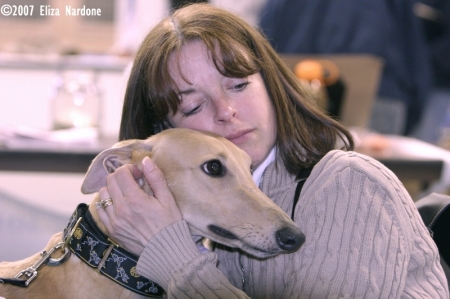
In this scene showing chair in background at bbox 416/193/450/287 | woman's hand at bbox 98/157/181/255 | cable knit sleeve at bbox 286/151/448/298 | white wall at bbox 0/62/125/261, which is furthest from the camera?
white wall at bbox 0/62/125/261

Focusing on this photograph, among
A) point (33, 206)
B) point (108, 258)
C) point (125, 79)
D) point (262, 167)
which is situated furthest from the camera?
point (33, 206)

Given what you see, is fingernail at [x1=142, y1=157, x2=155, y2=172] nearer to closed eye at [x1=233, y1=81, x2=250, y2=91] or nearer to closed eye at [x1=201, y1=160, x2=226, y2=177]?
closed eye at [x1=201, y1=160, x2=226, y2=177]

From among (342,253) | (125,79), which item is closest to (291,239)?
(342,253)

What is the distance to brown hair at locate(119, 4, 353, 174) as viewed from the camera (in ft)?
4.58

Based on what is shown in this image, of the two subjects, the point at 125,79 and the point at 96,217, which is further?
the point at 125,79

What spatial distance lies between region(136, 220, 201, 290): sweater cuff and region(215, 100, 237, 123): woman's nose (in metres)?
0.31

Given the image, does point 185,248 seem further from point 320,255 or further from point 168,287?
point 320,255

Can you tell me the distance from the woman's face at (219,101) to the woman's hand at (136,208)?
214 millimetres

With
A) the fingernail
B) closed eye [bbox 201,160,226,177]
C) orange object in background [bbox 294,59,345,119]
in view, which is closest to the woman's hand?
the fingernail

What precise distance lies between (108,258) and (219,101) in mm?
454

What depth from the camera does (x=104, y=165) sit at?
131 centimetres

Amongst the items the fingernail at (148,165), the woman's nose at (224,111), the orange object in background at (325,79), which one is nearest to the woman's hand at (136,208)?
the fingernail at (148,165)

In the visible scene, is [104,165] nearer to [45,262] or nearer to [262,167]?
[45,262]

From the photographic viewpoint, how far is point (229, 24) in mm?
1465
